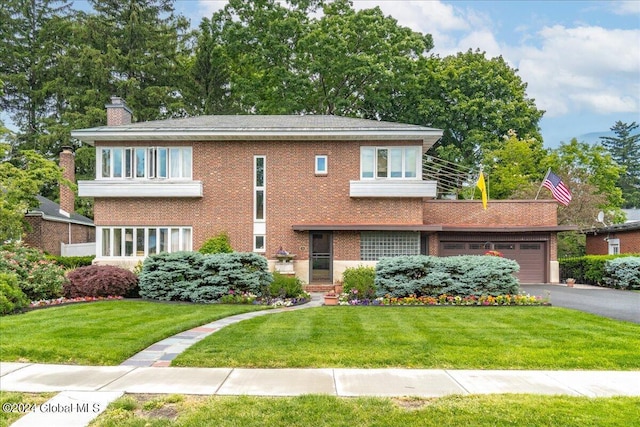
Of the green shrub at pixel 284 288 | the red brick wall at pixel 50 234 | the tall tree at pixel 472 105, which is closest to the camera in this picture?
the green shrub at pixel 284 288

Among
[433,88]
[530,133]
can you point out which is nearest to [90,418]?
[433,88]

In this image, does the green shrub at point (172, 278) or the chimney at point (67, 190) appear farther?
the chimney at point (67, 190)

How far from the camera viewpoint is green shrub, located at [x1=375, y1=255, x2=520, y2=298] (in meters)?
14.5

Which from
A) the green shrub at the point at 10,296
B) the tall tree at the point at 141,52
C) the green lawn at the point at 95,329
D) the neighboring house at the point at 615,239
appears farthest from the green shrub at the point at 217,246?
the tall tree at the point at 141,52

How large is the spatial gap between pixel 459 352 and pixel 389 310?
485 centimetres

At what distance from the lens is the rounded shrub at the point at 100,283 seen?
15.0m

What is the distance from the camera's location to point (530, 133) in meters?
36.3

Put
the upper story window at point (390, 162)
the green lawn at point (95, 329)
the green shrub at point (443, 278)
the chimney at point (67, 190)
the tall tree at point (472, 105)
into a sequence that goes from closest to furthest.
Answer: the green lawn at point (95, 329) < the green shrub at point (443, 278) < the upper story window at point (390, 162) < the chimney at point (67, 190) < the tall tree at point (472, 105)

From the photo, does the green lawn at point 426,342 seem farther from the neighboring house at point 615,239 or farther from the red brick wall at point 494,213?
the neighboring house at point 615,239

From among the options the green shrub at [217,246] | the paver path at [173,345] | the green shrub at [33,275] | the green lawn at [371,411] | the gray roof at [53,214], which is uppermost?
the gray roof at [53,214]

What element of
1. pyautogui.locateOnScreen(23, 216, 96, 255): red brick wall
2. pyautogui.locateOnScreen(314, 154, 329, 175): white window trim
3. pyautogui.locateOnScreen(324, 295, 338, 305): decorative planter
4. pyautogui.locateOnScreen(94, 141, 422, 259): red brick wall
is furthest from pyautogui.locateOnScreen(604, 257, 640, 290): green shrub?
pyautogui.locateOnScreen(23, 216, 96, 255): red brick wall

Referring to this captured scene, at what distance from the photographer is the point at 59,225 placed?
27.1m

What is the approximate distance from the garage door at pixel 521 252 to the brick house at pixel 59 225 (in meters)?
20.7

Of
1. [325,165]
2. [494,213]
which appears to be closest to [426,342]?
[325,165]
